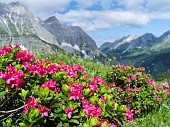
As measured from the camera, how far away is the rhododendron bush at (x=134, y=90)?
1003 cm

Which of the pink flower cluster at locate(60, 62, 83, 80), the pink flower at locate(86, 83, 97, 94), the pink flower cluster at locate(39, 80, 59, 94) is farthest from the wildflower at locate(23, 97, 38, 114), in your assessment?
the pink flower at locate(86, 83, 97, 94)

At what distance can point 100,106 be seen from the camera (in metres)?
4.41

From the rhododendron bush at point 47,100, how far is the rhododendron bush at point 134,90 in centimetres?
513

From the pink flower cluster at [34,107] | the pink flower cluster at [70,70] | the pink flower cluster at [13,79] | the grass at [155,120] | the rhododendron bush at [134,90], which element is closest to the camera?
the pink flower cluster at [34,107]

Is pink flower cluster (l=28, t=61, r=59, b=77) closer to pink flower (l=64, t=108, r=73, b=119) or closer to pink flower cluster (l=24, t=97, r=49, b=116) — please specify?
pink flower cluster (l=24, t=97, r=49, b=116)

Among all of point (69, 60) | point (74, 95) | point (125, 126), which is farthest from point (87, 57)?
point (74, 95)

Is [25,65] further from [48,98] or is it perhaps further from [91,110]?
[91,110]

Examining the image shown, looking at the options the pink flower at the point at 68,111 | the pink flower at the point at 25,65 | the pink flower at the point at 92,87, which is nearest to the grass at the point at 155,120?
the pink flower at the point at 92,87

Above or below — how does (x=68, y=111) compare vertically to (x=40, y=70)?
below

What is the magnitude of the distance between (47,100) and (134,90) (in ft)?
21.4

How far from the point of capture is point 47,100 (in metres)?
3.83

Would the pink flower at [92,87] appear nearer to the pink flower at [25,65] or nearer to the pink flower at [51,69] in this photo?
the pink flower at [51,69]

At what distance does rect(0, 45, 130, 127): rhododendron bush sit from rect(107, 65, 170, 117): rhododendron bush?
202 inches

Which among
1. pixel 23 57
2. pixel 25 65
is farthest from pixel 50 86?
pixel 23 57
